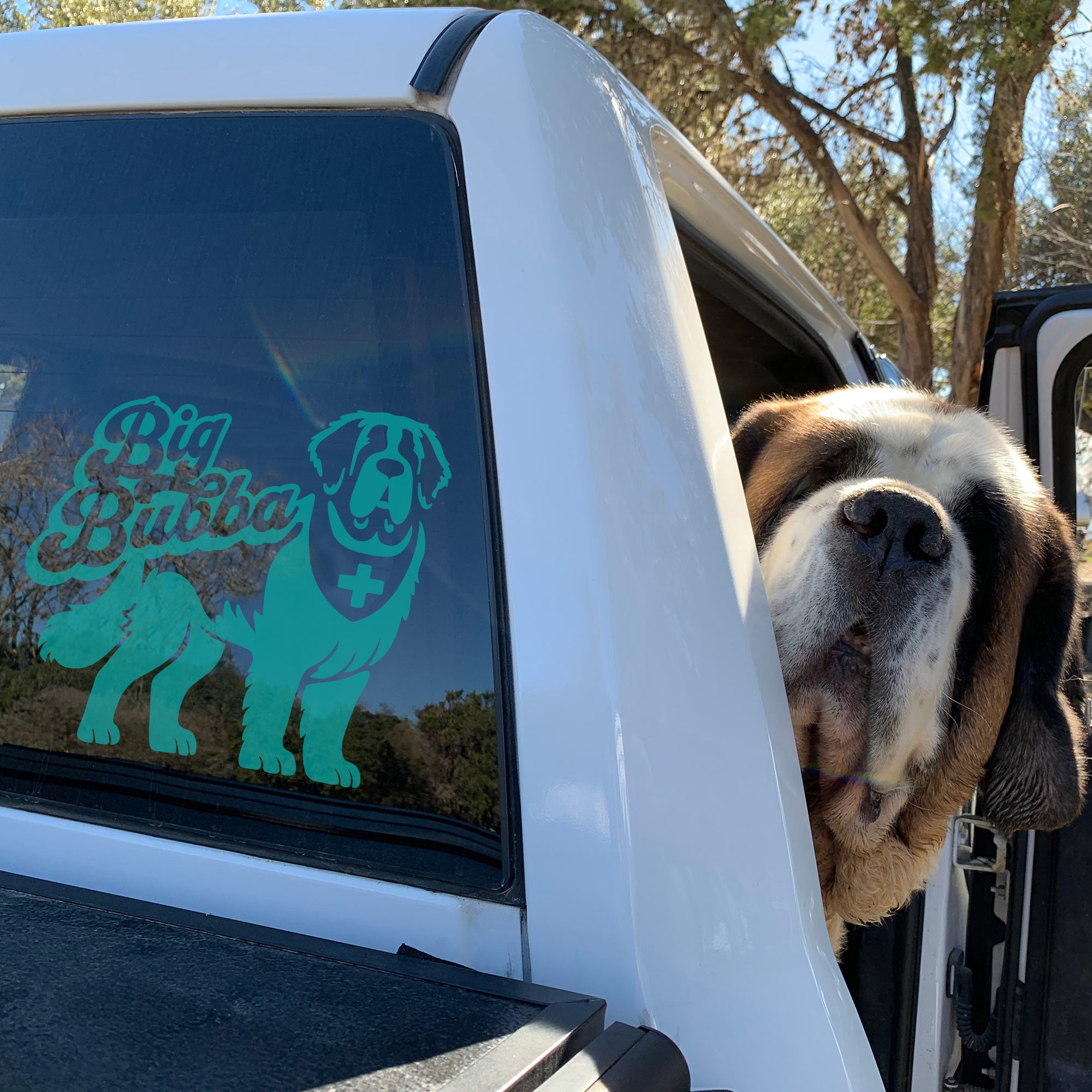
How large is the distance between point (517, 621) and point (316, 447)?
319 mm

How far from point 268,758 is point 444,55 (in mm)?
816

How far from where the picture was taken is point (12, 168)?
1446 mm

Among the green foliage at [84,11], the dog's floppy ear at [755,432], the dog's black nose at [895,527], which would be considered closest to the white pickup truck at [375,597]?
the dog's black nose at [895,527]

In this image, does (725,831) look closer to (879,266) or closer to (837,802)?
(837,802)

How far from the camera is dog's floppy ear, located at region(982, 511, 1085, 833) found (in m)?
2.04

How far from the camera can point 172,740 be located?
3.97 feet

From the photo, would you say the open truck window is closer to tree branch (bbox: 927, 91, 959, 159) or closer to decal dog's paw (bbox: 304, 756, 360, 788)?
decal dog's paw (bbox: 304, 756, 360, 788)

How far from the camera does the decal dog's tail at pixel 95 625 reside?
124 cm

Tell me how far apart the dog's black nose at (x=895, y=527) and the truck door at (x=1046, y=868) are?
782 millimetres

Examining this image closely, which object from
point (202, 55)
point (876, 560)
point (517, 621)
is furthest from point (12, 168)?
point (876, 560)

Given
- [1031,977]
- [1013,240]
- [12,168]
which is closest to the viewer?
[12,168]

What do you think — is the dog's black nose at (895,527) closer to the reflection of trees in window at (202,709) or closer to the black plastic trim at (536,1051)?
the reflection of trees in window at (202,709)

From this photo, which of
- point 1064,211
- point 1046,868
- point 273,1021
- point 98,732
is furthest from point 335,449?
point 1064,211

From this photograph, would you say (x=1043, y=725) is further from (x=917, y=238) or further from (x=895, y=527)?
(x=917, y=238)
